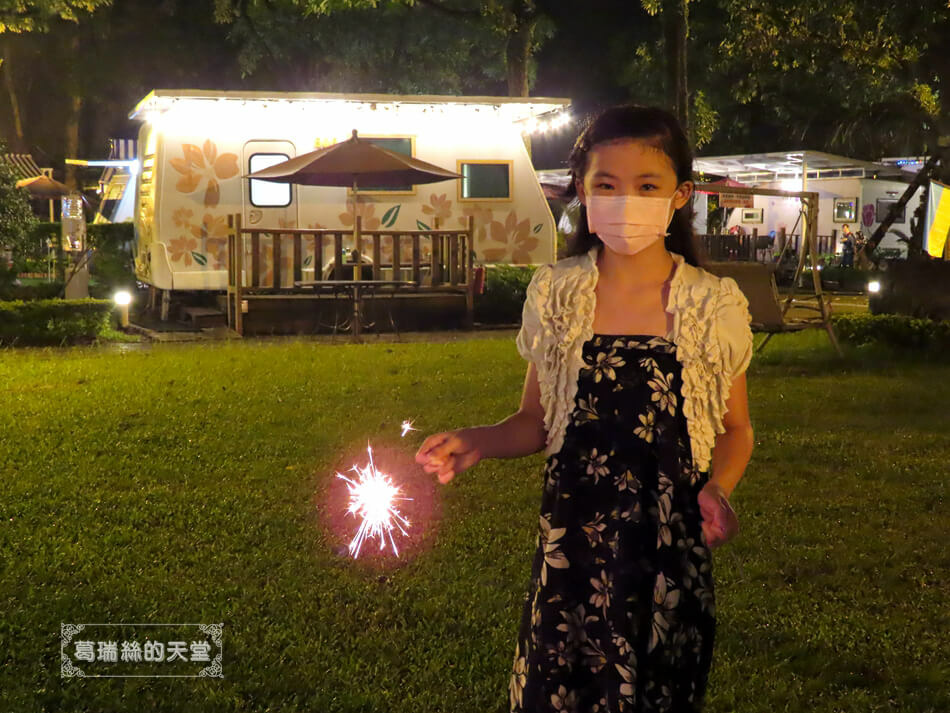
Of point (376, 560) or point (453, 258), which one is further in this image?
point (453, 258)

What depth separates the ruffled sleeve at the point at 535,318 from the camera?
98.9 inches

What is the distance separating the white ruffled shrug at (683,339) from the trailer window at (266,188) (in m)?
14.4

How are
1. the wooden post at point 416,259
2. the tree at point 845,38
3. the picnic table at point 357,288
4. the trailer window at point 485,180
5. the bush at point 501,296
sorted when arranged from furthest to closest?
1. the trailer window at point 485,180
2. the bush at point 501,296
3. the wooden post at point 416,259
4. the picnic table at point 357,288
5. the tree at point 845,38

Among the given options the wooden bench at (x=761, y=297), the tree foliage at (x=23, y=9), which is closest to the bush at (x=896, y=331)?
the wooden bench at (x=761, y=297)

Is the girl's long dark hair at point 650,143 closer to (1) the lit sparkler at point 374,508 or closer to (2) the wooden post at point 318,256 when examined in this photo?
(1) the lit sparkler at point 374,508

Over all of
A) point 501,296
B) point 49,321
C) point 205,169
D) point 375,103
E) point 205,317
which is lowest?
point 205,317

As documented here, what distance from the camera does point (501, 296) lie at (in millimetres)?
16781

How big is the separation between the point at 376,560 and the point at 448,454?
2.95 m

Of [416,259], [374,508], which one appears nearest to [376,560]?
[374,508]

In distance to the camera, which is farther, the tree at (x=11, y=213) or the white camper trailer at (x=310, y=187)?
the tree at (x=11, y=213)

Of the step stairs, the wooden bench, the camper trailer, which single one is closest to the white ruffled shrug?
the wooden bench

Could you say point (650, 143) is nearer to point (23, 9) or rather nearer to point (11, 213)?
point (11, 213)

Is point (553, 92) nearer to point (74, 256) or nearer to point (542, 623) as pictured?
point (74, 256)

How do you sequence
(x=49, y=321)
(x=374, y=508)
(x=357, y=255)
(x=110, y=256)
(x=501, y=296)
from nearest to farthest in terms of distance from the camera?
(x=374, y=508) < (x=49, y=321) < (x=357, y=255) < (x=501, y=296) < (x=110, y=256)
